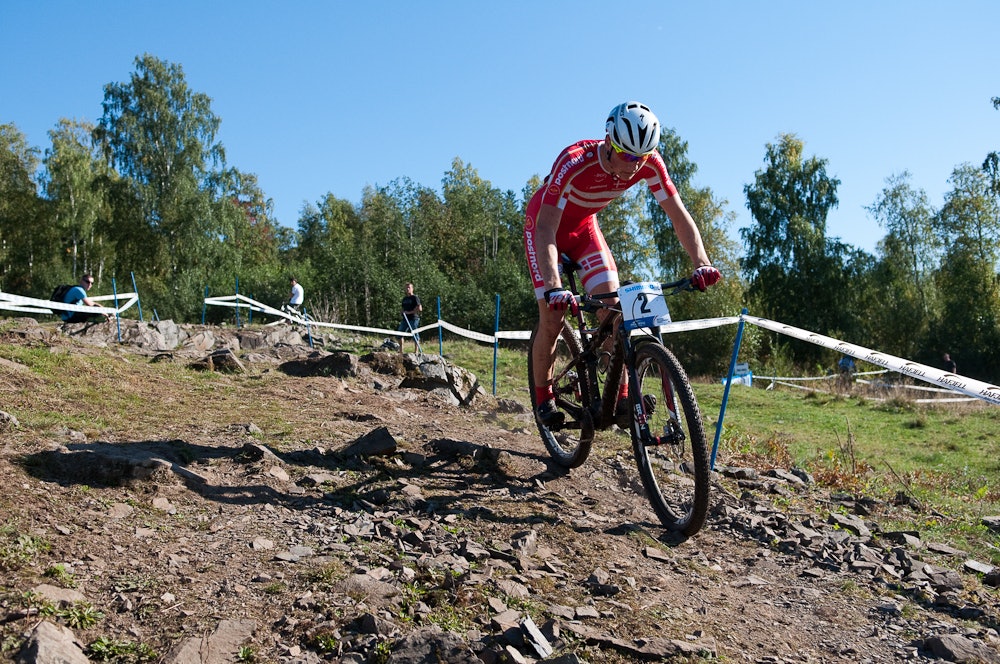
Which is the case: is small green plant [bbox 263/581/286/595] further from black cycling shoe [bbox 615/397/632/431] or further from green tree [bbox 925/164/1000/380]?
green tree [bbox 925/164/1000/380]

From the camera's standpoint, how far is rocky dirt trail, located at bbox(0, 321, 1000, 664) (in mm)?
2668

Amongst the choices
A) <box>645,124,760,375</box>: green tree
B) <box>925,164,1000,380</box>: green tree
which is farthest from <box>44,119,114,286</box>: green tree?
<box>925,164,1000,380</box>: green tree

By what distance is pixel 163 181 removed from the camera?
4212 centimetres

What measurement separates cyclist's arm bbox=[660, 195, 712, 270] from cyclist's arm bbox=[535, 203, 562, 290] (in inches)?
27.1

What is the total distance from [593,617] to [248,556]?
4.94 ft

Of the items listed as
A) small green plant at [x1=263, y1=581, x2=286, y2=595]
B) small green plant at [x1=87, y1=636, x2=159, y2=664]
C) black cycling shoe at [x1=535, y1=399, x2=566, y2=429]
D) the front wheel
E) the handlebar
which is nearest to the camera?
small green plant at [x1=87, y1=636, x2=159, y2=664]

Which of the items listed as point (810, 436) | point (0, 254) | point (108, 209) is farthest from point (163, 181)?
point (810, 436)

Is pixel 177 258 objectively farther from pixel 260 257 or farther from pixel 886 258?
pixel 886 258

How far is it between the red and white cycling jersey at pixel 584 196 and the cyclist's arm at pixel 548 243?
0.05m

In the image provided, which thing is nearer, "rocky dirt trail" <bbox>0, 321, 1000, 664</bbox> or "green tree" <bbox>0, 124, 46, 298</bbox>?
"rocky dirt trail" <bbox>0, 321, 1000, 664</bbox>

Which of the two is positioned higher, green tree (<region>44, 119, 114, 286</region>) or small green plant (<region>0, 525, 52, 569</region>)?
green tree (<region>44, 119, 114, 286</region>)

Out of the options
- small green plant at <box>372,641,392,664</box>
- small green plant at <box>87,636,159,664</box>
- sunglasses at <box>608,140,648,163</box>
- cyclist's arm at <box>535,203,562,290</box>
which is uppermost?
sunglasses at <box>608,140,648,163</box>

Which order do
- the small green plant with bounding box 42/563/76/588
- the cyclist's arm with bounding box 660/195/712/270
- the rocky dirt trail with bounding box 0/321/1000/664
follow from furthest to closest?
the cyclist's arm with bounding box 660/195/712/270 → the small green plant with bounding box 42/563/76/588 → the rocky dirt trail with bounding box 0/321/1000/664

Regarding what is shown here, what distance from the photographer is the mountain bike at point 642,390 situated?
13.0 ft
